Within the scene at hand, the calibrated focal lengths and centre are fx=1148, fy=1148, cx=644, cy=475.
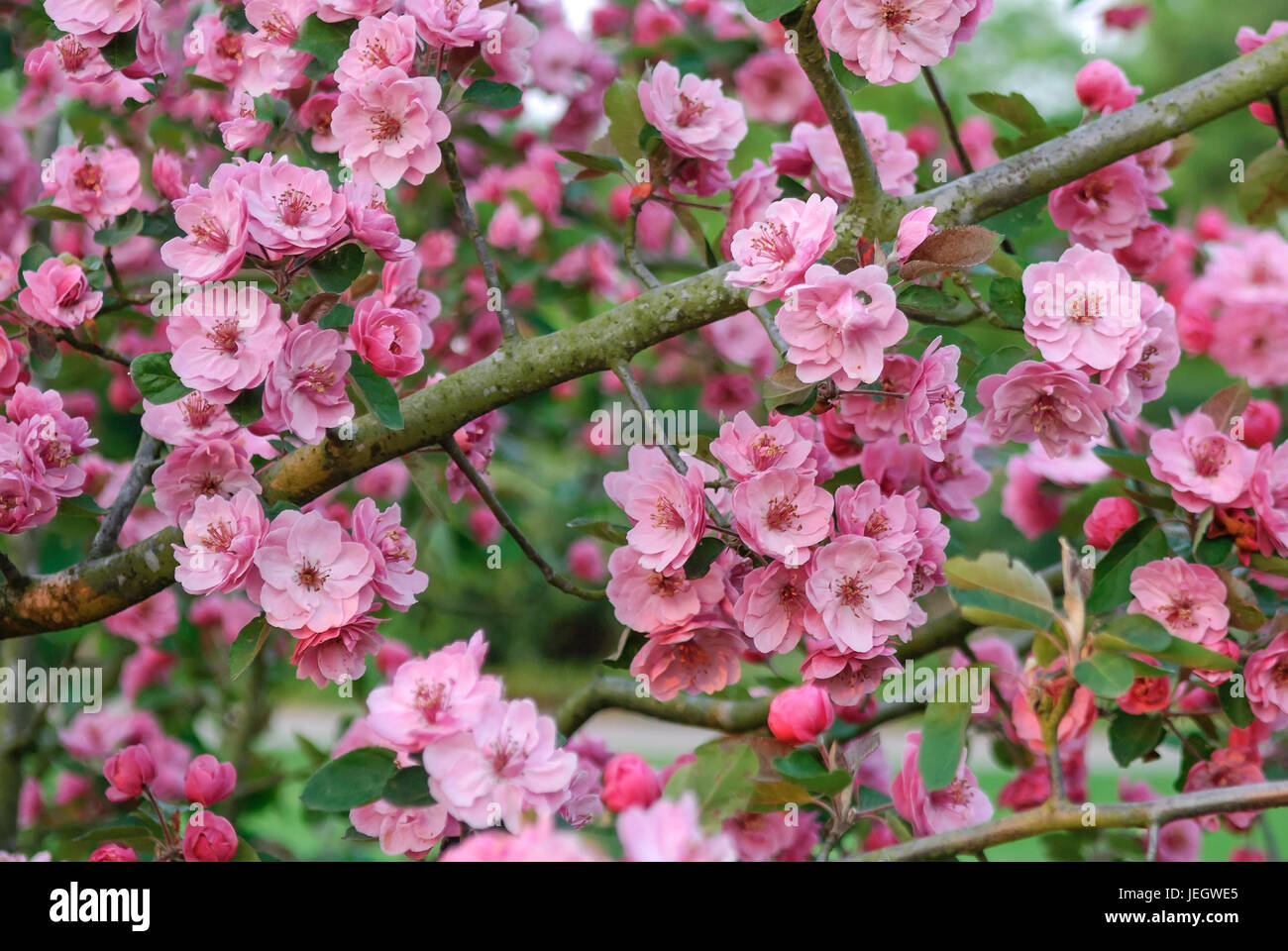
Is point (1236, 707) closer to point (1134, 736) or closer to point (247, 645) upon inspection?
point (1134, 736)

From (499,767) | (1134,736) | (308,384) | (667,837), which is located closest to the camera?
(667,837)

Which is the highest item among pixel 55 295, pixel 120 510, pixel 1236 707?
pixel 55 295

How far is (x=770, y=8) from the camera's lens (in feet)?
3.48

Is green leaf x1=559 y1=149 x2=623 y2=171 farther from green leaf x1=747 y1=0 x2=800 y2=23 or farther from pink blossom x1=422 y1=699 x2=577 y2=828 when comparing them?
pink blossom x1=422 y1=699 x2=577 y2=828

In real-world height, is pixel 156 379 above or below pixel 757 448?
above

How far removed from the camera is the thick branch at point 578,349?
4.02ft

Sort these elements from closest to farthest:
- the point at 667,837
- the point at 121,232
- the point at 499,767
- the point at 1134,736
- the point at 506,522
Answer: the point at 667,837 → the point at 499,767 → the point at 506,522 → the point at 1134,736 → the point at 121,232

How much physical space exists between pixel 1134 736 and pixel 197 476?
1.10 m

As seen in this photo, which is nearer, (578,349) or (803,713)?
(803,713)

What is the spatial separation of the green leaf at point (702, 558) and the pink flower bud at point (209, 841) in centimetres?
52

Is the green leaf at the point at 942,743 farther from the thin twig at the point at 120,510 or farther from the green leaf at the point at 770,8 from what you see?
the thin twig at the point at 120,510

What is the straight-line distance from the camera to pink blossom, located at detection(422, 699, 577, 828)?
0.88m

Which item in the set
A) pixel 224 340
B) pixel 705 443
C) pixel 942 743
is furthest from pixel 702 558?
pixel 224 340

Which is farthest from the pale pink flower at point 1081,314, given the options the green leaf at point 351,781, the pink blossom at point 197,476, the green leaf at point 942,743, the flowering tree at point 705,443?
the pink blossom at point 197,476
